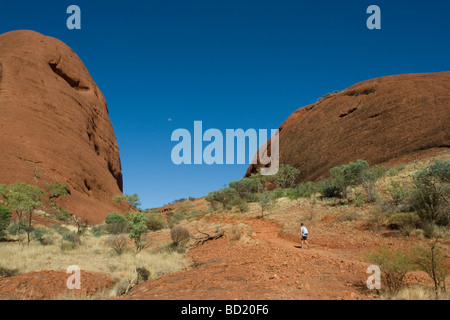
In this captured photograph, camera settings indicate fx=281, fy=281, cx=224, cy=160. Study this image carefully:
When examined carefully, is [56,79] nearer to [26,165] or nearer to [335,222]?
[26,165]

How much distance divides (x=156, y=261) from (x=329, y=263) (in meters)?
5.68

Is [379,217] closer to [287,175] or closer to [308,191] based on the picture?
[308,191]

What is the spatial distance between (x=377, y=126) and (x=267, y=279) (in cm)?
3423

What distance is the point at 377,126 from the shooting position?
1356 inches

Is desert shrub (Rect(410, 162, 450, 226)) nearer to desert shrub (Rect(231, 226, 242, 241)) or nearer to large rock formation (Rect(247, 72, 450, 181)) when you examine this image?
desert shrub (Rect(231, 226, 242, 241))

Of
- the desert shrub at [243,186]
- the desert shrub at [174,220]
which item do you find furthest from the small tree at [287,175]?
the desert shrub at [174,220]

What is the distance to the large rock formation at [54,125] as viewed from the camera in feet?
95.2

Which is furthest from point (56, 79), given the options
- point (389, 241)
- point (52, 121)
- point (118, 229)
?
point (389, 241)

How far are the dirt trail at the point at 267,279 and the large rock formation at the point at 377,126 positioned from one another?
23.4 m

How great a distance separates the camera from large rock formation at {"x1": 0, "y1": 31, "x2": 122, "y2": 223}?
Answer: 29.0m

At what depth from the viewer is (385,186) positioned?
16.8 meters

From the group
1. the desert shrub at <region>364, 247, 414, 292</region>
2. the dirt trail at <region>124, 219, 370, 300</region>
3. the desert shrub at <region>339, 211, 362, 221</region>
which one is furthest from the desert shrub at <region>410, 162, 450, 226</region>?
the desert shrub at <region>364, 247, 414, 292</region>

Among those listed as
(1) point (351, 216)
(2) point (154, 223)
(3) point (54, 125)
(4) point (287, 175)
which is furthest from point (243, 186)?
(3) point (54, 125)

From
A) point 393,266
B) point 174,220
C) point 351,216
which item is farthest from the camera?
point 174,220
